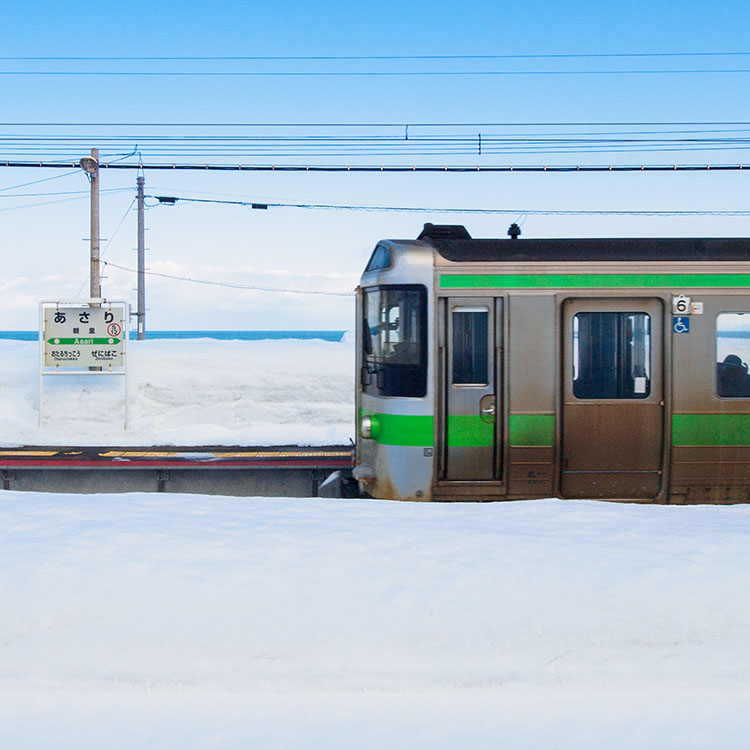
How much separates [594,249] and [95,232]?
1371 cm

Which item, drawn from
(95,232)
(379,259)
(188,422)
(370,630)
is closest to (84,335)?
(188,422)

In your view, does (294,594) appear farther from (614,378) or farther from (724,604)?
(614,378)

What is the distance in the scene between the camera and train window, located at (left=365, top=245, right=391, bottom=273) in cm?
842

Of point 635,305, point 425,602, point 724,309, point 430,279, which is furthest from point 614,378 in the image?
point 425,602

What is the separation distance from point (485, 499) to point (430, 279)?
2313 mm

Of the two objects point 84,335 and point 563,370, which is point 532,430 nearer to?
point 563,370

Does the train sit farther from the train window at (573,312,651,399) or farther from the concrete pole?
the concrete pole

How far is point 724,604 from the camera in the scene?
423cm

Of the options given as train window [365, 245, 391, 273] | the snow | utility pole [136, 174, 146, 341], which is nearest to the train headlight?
train window [365, 245, 391, 273]

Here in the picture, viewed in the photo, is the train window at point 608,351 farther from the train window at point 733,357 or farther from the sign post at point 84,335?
the sign post at point 84,335

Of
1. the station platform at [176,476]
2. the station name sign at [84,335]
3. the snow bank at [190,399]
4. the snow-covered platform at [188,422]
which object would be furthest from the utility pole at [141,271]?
the station platform at [176,476]

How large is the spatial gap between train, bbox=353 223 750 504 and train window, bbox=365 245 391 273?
105mm

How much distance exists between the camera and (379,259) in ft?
28.5

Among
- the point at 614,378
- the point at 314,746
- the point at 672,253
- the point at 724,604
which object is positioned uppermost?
the point at 672,253
